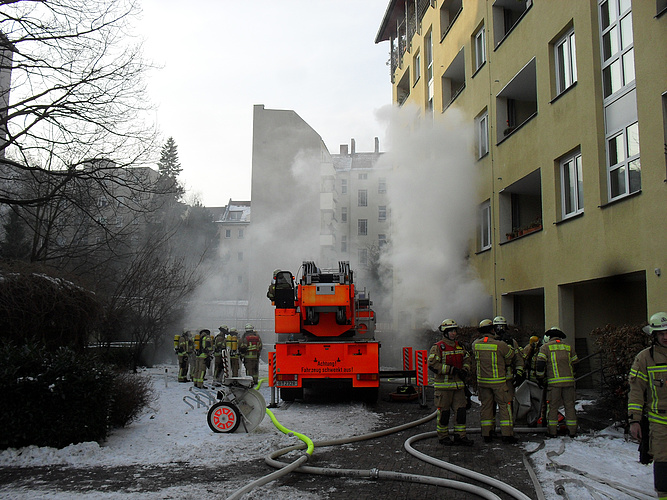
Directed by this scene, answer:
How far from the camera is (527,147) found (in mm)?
14523

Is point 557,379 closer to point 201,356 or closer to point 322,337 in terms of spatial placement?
point 322,337

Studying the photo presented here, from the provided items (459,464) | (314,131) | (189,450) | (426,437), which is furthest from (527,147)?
(314,131)

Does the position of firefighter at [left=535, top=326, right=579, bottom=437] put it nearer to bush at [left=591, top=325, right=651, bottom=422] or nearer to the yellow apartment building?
bush at [left=591, top=325, right=651, bottom=422]

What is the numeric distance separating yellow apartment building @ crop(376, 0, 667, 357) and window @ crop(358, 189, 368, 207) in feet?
96.9

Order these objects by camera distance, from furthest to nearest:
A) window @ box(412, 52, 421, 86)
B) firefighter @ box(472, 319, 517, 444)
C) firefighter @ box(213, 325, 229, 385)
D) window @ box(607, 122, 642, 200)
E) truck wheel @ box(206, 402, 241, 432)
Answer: window @ box(412, 52, 421, 86) → firefighter @ box(213, 325, 229, 385) → window @ box(607, 122, 642, 200) → truck wheel @ box(206, 402, 241, 432) → firefighter @ box(472, 319, 517, 444)

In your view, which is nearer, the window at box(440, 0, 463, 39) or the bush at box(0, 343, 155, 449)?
the bush at box(0, 343, 155, 449)

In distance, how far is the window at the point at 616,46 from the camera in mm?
10445

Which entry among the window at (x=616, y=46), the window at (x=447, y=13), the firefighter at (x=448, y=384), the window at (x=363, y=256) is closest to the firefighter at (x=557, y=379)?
the firefighter at (x=448, y=384)

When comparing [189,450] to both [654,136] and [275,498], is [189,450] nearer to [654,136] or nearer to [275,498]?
[275,498]

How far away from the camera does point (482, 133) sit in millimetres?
18094

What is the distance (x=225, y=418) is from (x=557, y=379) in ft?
15.5

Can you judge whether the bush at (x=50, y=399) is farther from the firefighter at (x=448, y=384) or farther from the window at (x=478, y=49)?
the window at (x=478, y=49)

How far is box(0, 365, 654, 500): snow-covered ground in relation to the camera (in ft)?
18.0

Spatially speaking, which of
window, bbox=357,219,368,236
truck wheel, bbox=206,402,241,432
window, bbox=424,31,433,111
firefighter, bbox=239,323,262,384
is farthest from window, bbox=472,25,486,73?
window, bbox=357,219,368,236
